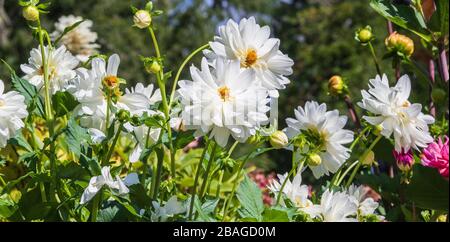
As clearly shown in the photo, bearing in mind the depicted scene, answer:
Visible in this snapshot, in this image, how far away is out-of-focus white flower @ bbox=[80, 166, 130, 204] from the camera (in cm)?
78

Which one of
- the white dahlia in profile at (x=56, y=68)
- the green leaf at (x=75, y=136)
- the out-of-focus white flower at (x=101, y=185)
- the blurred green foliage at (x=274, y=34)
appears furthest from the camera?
the blurred green foliage at (x=274, y=34)

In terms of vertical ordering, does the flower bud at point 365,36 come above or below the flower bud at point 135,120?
above

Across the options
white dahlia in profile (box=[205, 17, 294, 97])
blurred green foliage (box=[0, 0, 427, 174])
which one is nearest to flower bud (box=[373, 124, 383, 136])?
white dahlia in profile (box=[205, 17, 294, 97])

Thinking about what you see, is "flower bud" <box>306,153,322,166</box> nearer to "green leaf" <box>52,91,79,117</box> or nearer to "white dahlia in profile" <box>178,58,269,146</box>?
"white dahlia in profile" <box>178,58,269,146</box>

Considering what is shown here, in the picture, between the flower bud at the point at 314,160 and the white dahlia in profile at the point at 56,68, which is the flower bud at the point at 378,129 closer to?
the flower bud at the point at 314,160

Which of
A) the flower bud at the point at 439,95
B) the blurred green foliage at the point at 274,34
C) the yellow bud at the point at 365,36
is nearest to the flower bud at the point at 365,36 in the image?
the yellow bud at the point at 365,36

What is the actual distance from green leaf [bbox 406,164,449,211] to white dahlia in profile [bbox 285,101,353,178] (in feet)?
0.48

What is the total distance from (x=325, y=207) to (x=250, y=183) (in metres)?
0.10

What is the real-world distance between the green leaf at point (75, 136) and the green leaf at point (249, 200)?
20cm

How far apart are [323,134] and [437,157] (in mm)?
134

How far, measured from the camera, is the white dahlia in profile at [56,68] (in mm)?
996

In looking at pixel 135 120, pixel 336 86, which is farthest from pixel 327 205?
pixel 336 86
